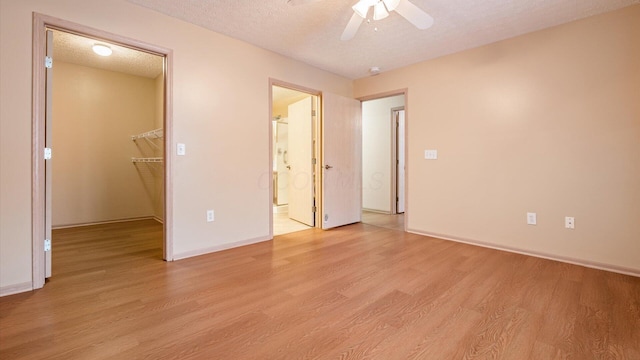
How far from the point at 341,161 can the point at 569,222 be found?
2.71 meters

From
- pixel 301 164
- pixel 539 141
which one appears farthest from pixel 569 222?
pixel 301 164

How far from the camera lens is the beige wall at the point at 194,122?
78.2 inches

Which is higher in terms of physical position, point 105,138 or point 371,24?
point 371,24

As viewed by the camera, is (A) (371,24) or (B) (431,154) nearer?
(A) (371,24)

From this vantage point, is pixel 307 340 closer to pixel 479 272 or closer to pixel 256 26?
pixel 479 272

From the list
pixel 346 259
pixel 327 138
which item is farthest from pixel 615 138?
pixel 327 138

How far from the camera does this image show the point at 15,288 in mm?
2008

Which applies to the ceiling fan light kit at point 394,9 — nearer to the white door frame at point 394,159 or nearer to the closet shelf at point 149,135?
the white door frame at point 394,159

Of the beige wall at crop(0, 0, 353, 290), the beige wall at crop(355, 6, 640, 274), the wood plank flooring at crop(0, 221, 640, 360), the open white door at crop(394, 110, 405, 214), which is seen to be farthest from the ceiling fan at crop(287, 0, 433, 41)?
the open white door at crop(394, 110, 405, 214)

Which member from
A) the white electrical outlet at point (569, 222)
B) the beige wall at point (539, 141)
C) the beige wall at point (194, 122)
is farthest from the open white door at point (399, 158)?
the white electrical outlet at point (569, 222)

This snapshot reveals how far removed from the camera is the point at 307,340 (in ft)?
4.91

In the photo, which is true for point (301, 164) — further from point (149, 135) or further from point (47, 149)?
point (47, 149)

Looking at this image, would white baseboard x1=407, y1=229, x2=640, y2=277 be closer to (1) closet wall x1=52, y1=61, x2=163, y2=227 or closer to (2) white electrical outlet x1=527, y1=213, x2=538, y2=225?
(2) white electrical outlet x1=527, y1=213, x2=538, y2=225

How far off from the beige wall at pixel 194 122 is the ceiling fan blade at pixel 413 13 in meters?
1.82
